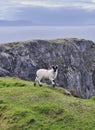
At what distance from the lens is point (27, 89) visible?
2783 cm

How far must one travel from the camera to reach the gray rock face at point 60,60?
479 ft

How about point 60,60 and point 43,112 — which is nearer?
point 43,112

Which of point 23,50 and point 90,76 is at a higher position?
point 23,50

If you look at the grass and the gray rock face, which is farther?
the gray rock face

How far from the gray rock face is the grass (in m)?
112

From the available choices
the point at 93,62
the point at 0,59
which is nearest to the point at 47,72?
the point at 0,59

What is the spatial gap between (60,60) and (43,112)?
141 meters

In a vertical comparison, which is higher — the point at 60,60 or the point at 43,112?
the point at 43,112

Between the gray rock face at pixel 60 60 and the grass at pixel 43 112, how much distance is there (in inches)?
4407

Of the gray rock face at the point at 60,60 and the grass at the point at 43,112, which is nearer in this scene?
the grass at the point at 43,112

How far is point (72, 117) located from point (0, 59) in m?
122

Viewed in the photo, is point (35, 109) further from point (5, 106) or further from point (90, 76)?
point (90, 76)

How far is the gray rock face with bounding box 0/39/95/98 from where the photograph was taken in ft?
479

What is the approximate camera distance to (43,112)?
23000 millimetres
